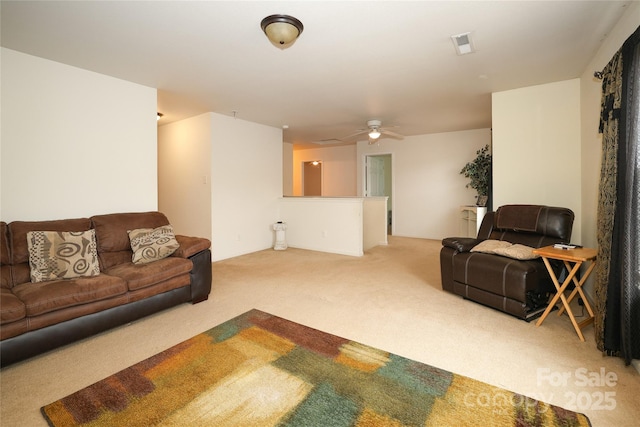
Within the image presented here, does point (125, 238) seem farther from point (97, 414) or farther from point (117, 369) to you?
point (97, 414)

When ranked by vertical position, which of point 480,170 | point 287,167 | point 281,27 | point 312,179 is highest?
point 281,27

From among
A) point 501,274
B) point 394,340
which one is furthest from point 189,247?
point 501,274

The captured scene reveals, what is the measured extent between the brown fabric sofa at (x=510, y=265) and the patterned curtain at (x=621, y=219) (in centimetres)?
47

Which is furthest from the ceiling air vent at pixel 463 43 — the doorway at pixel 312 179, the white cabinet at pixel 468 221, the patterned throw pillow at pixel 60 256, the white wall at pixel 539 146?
the doorway at pixel 312 179

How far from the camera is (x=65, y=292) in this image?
2168 mm

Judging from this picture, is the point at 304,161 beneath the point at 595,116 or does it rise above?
above

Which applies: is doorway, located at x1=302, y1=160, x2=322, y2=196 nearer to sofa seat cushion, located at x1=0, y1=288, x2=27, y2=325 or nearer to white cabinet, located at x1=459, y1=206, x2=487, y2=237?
white cabinet, located at x1=459, y1=206, x2=487, y2=237

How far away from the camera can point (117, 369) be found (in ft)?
6.34

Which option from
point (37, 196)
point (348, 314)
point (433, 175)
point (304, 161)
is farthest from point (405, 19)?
point (304, 161)

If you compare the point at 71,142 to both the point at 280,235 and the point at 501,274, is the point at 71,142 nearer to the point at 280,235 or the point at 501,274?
the point at 280,235

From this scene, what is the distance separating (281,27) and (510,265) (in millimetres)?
2737

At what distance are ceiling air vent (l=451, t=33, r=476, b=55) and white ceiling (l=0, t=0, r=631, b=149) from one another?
58 mm

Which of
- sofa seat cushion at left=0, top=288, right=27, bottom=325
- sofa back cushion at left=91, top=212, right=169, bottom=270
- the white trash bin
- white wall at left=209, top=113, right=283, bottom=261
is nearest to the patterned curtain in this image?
sofa seat cushion at left=0, top=288, right=27, bottom=325

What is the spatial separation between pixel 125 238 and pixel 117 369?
1.52m
